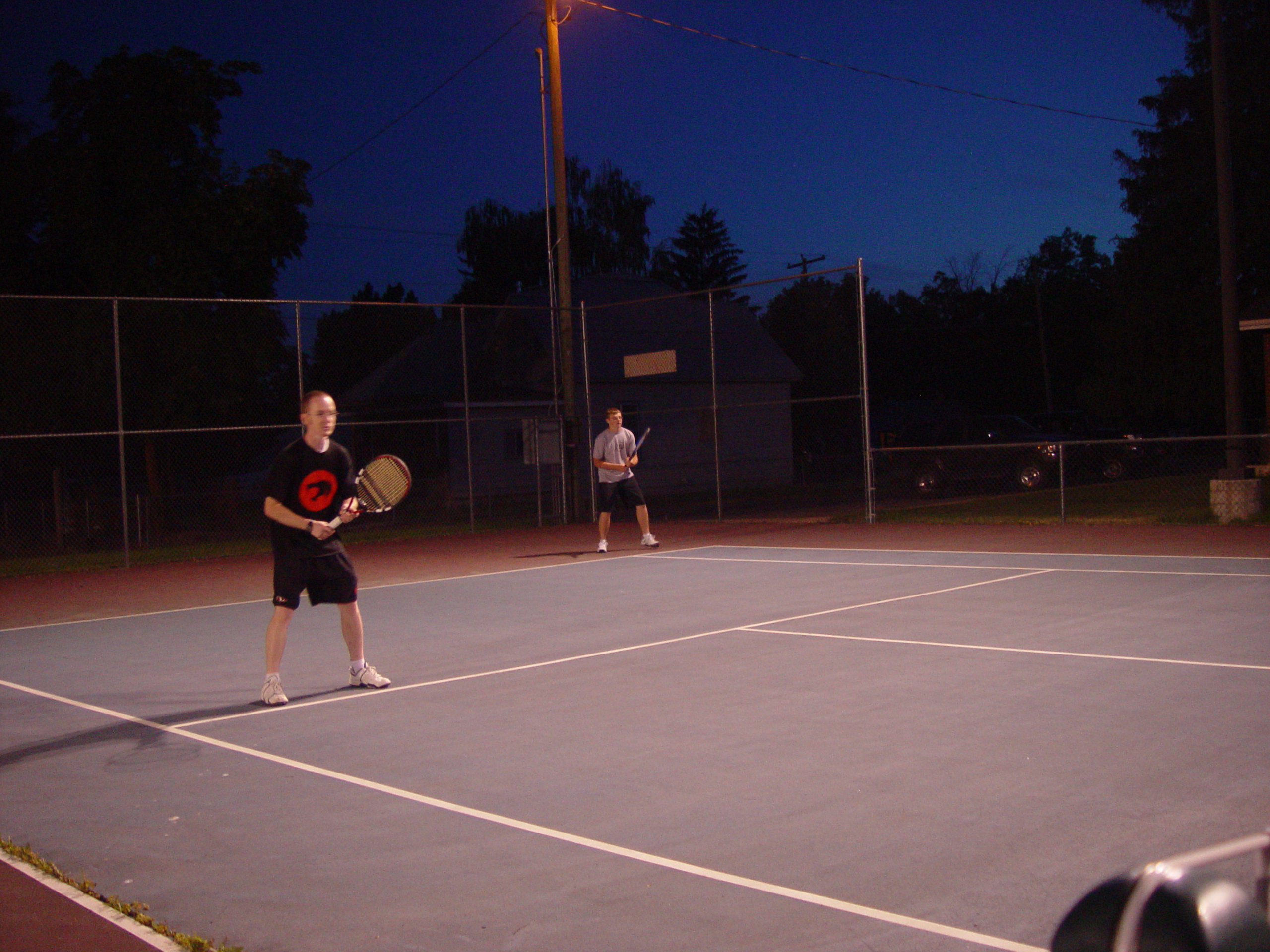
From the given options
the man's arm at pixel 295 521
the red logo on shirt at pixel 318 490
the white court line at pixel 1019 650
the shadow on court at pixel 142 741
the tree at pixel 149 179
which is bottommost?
the shadow on court at pixel 142 741

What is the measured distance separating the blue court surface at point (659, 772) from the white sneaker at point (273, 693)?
0.14 m

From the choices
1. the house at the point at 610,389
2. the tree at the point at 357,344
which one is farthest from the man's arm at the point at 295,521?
the tree at the point at 357,344

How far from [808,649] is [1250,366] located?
29.4m

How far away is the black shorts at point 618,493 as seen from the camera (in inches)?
653

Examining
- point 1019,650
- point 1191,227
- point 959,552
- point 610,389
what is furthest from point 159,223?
point 1191,227

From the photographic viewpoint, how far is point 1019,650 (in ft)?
27.0

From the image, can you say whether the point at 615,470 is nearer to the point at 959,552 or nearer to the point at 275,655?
the point at 959,552

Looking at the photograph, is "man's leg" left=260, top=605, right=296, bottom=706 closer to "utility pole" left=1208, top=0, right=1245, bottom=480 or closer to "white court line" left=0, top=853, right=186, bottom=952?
"white court line" left=0, top=853, right=186, bottom=952

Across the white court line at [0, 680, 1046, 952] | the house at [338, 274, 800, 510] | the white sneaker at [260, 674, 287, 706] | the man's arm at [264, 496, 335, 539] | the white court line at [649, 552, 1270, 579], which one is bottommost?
the white court line at [0, 680, 1046, 952]

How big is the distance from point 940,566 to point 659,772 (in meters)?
8.69

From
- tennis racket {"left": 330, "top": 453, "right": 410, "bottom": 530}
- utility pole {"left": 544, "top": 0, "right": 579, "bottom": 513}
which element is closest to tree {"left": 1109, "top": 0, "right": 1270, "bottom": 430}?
utility pole {"left": 544, "top": 0, "right": 579, "bottom": 513}

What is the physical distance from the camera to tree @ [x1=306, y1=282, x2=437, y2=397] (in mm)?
36938

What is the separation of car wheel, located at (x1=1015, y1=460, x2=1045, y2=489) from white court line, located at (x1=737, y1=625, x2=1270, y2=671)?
19212 millimetres

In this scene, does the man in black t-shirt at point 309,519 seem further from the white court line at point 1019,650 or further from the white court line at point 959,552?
the white court line at point 959,552
